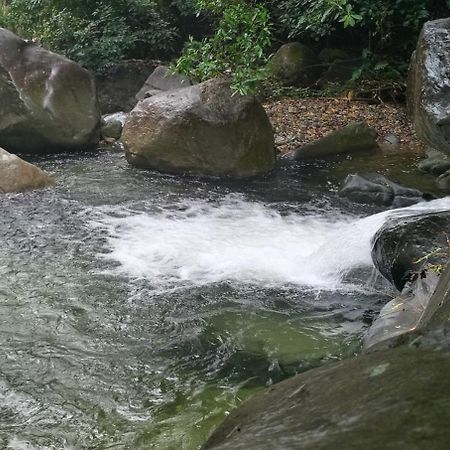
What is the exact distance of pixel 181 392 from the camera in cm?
319

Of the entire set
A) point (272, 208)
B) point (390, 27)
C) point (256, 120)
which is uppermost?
point (390, 27)

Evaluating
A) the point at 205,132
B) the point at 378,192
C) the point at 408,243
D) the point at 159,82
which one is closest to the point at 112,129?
the point at 159,82

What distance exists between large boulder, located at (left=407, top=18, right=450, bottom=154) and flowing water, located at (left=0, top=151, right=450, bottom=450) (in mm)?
1041

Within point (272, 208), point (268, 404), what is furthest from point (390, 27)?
point (268, 404)

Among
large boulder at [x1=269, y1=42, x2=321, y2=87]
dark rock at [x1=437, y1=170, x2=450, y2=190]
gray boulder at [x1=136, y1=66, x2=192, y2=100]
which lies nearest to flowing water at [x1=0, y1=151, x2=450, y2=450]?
dark rock at [x1=437, y1=170, x2=450, y2=190]

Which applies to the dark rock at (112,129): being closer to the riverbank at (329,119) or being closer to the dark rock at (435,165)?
the riverbank at (329,119)

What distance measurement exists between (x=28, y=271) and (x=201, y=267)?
1.34m

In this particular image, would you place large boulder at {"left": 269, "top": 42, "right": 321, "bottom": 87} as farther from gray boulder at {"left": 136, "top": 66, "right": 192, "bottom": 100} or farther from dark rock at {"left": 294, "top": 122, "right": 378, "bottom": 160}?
dark rock at {"left": 294, "top": 122, "right": 378, "bottom": 160}

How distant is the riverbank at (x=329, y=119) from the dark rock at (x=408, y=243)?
4.12 m

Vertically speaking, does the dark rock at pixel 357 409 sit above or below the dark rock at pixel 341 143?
above

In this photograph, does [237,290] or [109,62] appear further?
[109,62]

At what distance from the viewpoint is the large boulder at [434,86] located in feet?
21.4

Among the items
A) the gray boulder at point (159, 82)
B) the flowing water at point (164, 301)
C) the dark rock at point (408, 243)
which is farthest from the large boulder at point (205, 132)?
the gray boulder at point (159, 82)

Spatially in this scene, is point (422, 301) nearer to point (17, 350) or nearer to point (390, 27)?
point (17, 350)
